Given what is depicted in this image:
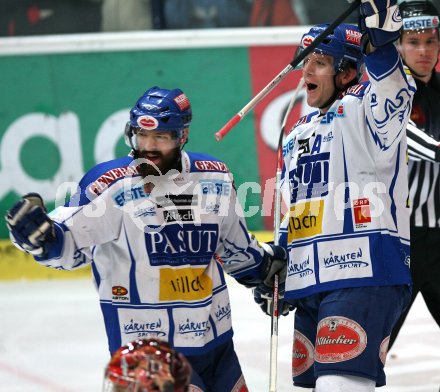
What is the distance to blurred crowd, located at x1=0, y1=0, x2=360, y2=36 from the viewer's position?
6.68 m

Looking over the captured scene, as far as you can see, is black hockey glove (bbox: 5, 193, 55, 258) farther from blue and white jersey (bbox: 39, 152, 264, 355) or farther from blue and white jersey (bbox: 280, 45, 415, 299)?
blue and white jersey (bbox: 280, 45, 415, 299)

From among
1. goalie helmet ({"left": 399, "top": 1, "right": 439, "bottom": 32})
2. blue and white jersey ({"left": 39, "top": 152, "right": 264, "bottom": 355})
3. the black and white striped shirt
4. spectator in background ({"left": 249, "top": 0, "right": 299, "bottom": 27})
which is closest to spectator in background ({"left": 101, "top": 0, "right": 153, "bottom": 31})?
spectator in background ({"left": 249, "top": 0, "right": 299, "bottom": 27})

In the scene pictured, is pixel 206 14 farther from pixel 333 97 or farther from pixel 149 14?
pixel 333 97

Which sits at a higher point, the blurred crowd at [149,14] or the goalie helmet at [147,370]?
the blurred crowd at [149,14]

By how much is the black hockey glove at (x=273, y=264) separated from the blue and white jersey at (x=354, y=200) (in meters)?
0.16

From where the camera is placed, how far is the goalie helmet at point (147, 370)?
6.76 feet

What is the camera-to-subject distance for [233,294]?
5.91 m

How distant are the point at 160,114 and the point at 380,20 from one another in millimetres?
654

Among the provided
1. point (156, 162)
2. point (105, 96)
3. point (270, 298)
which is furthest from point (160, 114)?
point (105, 96)

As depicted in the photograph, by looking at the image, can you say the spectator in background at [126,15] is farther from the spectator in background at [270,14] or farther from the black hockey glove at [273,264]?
the black hockey glove at [273,264]

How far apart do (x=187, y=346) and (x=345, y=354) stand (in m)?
0.45

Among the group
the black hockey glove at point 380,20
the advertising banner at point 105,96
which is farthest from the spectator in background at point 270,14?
the black hockey glove at point 380,20

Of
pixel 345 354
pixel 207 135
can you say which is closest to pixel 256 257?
pixel 345 354

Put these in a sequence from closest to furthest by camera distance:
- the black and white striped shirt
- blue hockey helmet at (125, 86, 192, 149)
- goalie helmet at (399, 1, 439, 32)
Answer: blue hockey helmet at (125, 86, 192, 149) → the black and white striped shirt → goalie helmet at (399, 1, 439, 32)
